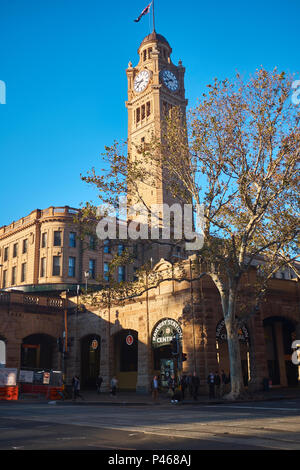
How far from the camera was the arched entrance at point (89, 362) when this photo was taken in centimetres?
3900

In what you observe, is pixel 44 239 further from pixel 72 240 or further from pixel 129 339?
pixel 129 339

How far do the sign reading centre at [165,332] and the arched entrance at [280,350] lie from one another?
9.05 metres

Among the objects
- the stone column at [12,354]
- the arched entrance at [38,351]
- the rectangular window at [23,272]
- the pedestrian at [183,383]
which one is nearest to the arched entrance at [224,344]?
the pedestrian at [183,383]

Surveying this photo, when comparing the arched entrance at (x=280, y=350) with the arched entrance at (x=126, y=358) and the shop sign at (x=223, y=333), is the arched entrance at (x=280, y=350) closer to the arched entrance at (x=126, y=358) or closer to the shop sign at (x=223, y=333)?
the shop sign at (x=223, y=333)

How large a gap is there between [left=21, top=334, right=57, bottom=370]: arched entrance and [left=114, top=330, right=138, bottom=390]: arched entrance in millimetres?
7464

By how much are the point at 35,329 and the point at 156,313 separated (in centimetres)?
1281

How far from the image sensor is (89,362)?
39.6 metres

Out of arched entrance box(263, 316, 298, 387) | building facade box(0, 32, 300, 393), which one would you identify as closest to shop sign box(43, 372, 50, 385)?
building facade box(0, 32, 300, 393)

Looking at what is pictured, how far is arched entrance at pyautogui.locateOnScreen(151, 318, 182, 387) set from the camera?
29.3m

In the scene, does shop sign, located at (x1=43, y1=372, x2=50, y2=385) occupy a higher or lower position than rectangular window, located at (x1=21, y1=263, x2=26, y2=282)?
lower

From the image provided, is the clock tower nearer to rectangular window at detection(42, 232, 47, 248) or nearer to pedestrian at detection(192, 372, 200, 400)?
Result: rectangular window at detection(42, 232, 47, 248)

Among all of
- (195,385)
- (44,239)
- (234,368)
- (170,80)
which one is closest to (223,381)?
(195,385)

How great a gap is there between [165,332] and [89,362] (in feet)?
41.3
